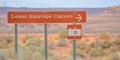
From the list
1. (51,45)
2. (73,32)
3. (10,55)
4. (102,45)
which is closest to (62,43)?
(51,45)

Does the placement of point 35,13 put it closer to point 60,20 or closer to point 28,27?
point 60,20

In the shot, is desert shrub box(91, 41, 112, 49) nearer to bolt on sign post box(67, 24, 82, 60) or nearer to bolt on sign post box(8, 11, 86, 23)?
bolt on sign post box(8, 11, 86, 23)

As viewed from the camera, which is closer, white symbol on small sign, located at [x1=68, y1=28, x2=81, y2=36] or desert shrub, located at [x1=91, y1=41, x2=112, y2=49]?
white symbol on small sign, located at [x1=68, y1=28, x2=81, y2=36]

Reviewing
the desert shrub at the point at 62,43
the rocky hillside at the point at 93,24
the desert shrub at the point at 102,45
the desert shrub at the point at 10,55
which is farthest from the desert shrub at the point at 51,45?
the rocky hillside at the point at 93,24

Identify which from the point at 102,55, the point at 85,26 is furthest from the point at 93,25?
the point at 102,55

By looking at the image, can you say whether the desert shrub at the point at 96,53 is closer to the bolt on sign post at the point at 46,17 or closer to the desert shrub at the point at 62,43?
the desert shrub at the point at 62,43

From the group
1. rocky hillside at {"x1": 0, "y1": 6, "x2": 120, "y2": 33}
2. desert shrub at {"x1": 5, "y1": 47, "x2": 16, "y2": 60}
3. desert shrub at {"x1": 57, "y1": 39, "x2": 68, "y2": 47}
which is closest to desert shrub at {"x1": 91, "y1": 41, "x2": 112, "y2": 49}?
desert shrub at {"x1": 57, "y1": 39, "x2": 68, "y2": 47}

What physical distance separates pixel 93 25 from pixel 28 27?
9985 mm

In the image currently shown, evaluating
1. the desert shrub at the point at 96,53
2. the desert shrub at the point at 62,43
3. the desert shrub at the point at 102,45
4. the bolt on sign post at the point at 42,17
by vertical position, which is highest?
the bolt on sign post at the point at 42,17

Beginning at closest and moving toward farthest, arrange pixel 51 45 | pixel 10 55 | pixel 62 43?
pixel 10 55
pixel 51 45
pixel 62 43

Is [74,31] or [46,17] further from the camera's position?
[46,17]

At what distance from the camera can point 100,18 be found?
73.4m

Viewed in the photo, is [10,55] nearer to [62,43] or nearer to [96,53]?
[96,53]

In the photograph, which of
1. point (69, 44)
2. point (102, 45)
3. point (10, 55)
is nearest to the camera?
point (10, 55)
